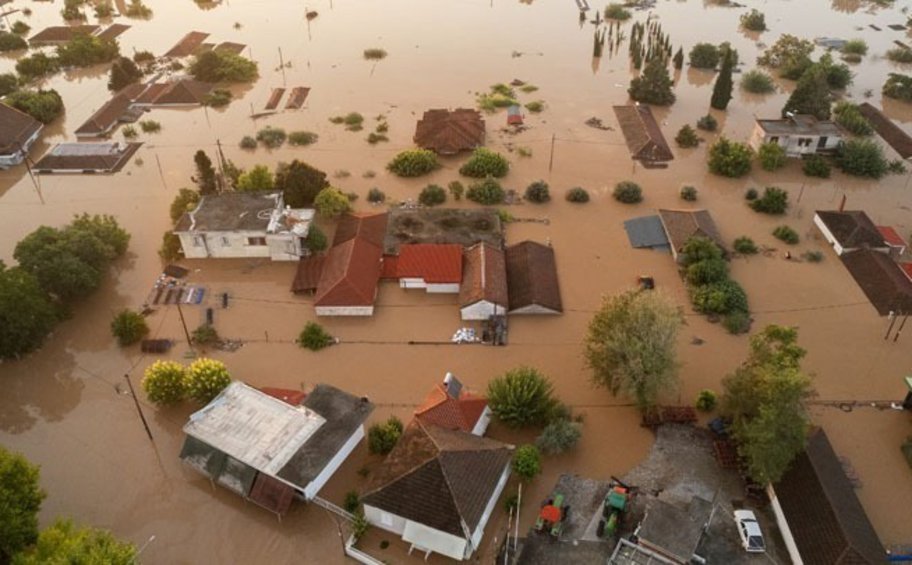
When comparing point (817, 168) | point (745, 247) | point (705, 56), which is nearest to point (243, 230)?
point (745, 247)

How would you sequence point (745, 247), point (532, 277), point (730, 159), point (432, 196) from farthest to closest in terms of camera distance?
point (730, 159) → point (432, 196) → point (745, 247) → point (532, 277)

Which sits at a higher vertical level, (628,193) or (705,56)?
(705,56)

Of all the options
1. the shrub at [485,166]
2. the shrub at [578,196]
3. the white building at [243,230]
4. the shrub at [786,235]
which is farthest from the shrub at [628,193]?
the white building at [243,230]

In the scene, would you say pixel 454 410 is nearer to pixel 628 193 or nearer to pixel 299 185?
pixel 299 185

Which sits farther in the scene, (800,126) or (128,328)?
(800,126)

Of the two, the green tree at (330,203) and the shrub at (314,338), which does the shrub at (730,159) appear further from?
the shrub at (314,338)

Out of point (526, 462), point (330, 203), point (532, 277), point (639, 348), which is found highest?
point (639, 348)

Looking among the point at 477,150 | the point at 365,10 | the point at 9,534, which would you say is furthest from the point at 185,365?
the point at 365,10
